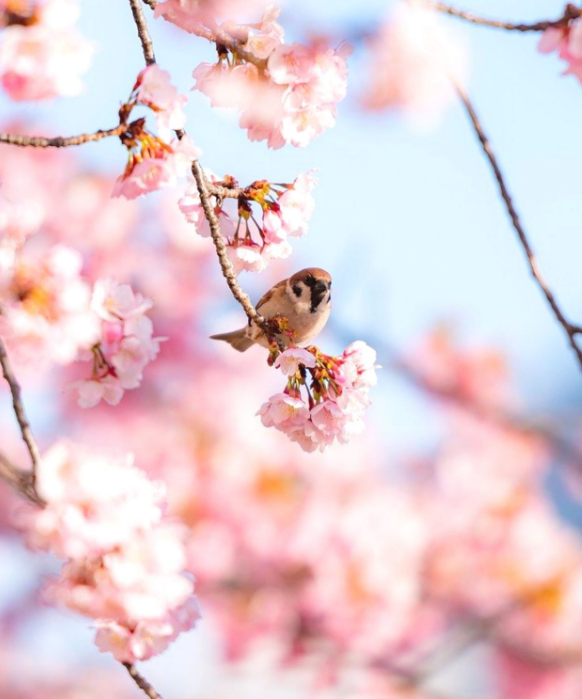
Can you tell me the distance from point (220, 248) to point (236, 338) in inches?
52.1

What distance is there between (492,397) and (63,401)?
3.39 m

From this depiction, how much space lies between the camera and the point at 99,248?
20.2ft

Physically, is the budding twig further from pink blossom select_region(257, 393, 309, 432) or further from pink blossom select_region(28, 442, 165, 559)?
pink blossom select_region(257, 393, 309, 432)

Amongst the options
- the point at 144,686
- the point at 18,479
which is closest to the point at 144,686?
the point at 144,686

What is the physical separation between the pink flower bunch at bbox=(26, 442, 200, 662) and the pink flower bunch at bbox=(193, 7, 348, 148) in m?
0.74

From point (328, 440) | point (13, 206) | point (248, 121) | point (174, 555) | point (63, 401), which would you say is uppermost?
point (63, 401)

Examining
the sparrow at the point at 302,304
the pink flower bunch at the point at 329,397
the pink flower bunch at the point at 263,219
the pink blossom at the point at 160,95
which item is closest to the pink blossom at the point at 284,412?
the pink flower bunch at the point at 329,397

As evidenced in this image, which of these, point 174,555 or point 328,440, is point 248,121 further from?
point 174,555

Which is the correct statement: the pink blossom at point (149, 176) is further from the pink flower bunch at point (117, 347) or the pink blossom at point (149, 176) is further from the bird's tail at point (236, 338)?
the bird's tail at point (236, 338)

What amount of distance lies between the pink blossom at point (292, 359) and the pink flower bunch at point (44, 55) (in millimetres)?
1047

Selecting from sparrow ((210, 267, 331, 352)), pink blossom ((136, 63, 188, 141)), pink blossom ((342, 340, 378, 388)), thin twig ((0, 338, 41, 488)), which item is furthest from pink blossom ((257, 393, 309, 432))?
sparrow ((210, 267, 331, 352))

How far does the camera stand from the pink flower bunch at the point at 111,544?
172 centimetres

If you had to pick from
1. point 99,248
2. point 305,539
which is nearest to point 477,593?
point 305,539

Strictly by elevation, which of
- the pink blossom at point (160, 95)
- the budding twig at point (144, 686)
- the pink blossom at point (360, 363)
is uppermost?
the pink blossom at point (160, 95)
